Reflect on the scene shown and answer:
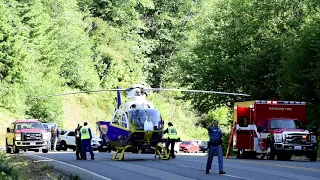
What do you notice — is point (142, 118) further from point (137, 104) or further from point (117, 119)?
point (117, 119)

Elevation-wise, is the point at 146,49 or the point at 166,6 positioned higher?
the point at 166,6

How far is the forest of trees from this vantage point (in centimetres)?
A: 5231

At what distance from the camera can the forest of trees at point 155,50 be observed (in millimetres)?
52312

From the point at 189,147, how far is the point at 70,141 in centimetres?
1851

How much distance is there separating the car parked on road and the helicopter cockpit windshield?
16396mm

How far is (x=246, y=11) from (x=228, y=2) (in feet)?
14.9

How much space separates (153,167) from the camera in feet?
93.4

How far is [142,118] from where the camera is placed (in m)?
33.6

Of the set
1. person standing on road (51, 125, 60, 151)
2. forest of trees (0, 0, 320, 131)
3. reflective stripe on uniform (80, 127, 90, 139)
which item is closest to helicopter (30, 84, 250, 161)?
reflective stripe on uniform (80, 127, 90, 139)

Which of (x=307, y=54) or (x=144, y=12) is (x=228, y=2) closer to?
(x=307, y=54)

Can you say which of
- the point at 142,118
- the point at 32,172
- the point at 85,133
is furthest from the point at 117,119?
the point at 32,172

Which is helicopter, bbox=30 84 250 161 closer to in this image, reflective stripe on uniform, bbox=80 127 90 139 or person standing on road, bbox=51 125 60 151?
reflective stripe on uniform, bbox=80 127 90 139

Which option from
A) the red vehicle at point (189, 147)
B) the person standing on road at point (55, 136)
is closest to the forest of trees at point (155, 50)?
the red vehicle at point (189, 147)

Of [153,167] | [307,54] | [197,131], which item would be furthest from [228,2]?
[153,167]
